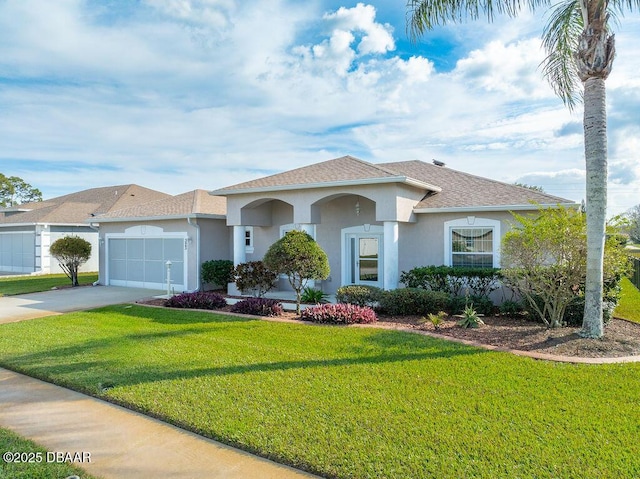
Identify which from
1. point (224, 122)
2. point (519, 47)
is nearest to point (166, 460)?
point (519, 47)

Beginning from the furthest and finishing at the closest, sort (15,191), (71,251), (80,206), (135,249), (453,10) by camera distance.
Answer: (15,191) → (80,206) → (135,249) → (71,251) → (453,10)

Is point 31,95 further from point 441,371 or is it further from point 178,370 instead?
point 441,371

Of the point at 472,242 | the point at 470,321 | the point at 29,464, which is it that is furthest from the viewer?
the point at 472,242

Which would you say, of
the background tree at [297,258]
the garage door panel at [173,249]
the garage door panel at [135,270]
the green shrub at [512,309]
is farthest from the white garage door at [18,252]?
the green shrub at [512,309]

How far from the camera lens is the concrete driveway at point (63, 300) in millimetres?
12961

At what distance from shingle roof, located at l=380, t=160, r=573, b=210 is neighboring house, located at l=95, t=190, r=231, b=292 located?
8.76 meters

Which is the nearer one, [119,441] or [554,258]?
[119,441]

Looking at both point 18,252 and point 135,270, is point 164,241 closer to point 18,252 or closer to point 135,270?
point 135,270

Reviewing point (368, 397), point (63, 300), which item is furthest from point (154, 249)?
point (368, 397)

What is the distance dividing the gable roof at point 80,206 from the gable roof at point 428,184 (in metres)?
18.2

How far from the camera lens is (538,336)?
8969mm

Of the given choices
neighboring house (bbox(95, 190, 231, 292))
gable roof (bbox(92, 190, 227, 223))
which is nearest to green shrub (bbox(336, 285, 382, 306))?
neighboring house (bbox(95, 190, 231, 292))

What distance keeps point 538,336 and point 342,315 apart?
4432 millimetres

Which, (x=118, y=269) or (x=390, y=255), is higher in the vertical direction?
(x=390, y=255)
